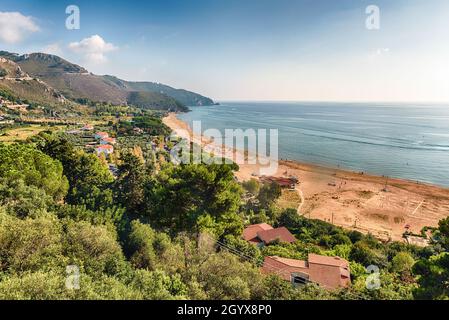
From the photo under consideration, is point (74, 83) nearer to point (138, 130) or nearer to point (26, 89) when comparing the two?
point (26, 89)

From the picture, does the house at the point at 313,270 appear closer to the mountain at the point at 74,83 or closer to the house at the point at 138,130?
the house at the point at 138,130

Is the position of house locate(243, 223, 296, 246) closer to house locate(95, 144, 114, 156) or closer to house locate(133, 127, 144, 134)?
house locate(95, 144, 114, 156)

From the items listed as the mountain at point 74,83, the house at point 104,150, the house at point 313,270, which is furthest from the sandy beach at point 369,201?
the mountain at point 74,83

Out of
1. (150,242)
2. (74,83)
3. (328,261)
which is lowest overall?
(328,261)

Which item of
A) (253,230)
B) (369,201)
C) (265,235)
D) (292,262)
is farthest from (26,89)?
(292,262)

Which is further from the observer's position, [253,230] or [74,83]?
[74,83]

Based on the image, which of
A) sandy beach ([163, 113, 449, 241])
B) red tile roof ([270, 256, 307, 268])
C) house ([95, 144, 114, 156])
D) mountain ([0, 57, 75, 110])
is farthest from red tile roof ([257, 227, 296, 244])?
mountain ([0, 57, 75, 110])
